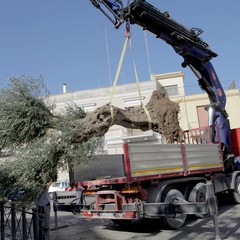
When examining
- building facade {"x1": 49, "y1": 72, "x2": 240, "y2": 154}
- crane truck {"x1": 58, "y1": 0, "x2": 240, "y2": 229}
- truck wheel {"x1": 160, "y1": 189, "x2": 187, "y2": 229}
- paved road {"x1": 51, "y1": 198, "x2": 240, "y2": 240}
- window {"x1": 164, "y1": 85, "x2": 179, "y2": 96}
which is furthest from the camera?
window {"x1": 164, "y1": 85, "x2": 179, "y2": 96}

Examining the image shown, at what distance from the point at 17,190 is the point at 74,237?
257 cm

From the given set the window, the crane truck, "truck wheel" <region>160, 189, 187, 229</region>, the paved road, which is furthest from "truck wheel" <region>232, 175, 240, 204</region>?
the window

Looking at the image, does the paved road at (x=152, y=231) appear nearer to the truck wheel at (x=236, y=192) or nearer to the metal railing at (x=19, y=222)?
the truck wheel at (x=236, y=192)

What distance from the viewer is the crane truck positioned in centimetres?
716

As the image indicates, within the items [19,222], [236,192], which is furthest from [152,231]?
[236,192]

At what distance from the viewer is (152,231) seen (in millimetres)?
8336

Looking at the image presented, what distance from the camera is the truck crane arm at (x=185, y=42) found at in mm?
8719

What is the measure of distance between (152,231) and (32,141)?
3.59 metres

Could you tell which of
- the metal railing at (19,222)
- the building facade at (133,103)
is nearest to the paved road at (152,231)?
the metal railing at (19,222)

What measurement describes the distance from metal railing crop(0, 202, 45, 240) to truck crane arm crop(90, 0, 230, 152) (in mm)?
4782

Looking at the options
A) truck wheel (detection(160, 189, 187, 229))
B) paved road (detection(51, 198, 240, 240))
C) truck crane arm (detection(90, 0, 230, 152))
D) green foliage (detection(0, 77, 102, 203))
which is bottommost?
paved road (detection(51, 198, 240, 240))

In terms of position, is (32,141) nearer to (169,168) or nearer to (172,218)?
(169,168)

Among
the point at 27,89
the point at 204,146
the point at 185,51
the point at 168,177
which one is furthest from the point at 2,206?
the point at 185,51

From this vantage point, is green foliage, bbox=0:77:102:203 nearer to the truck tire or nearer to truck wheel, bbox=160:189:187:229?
truck wheel, bbox=160:189:187:229
